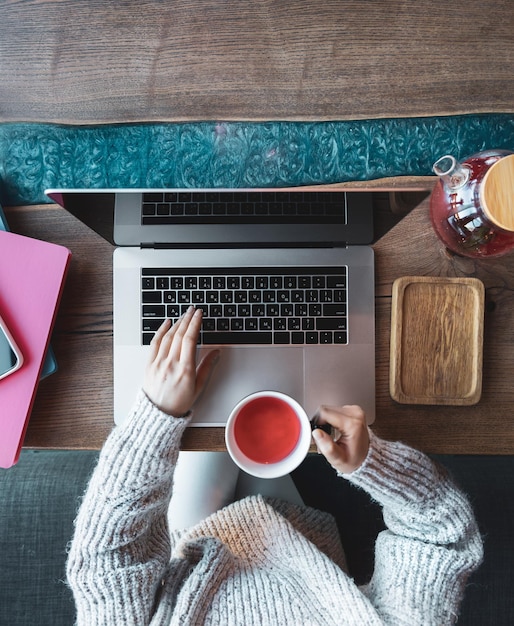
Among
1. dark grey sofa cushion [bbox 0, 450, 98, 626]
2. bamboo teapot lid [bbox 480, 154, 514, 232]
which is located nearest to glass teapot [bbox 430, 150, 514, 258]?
bamboo teapot lid [bbox 480, 154, 514, 232]

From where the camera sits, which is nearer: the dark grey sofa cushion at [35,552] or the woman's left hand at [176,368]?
the woman's left hand at [176,368]

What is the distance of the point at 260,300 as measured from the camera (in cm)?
80

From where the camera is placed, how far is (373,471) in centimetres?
73

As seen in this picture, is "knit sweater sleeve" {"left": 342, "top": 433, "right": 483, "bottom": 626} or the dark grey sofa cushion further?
the dark grey sofa cushion

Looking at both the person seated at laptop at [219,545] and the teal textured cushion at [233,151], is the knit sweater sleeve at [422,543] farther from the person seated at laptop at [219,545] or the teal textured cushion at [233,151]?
the teal textured cushion at [233,151]

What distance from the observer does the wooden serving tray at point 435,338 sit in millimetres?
793

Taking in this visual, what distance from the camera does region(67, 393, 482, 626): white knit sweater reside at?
0.75 m

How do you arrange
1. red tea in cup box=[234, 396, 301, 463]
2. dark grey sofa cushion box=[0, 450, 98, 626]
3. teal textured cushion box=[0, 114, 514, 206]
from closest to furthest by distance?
red tea in cup box=[234, 396, 301, 463] < teal textured cushion box=[0, 114, 514, 206] < dark grey sofa cushion box=[0, 450, 98, 626]

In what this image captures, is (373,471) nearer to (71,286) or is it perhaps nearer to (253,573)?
(253,573)

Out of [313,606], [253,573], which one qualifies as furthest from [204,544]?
[313,606]

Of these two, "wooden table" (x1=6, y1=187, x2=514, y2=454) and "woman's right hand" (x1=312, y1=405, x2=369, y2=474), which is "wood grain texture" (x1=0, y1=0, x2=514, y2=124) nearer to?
"wooden table" (x1=6, y1=187, x2=514, y2=454)

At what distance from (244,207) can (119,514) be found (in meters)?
0.48

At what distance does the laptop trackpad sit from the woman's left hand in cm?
3

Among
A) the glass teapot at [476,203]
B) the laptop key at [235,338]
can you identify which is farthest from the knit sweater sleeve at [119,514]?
the glass teapot at [476,203]
